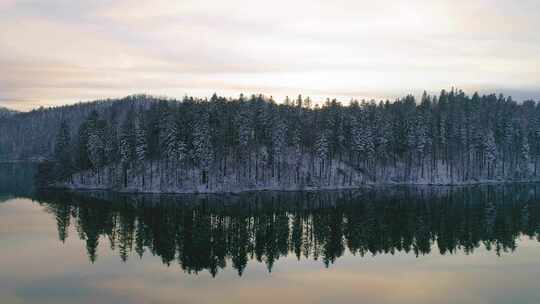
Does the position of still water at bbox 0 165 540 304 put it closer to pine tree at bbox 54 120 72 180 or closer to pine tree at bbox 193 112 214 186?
pine tree at bbox 193 112 214 186

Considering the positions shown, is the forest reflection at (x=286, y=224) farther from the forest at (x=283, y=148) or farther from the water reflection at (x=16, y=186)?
the forest at (x=283, y=148)

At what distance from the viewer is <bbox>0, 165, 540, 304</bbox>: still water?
128 ft

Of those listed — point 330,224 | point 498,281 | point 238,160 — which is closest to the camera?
point 498,281

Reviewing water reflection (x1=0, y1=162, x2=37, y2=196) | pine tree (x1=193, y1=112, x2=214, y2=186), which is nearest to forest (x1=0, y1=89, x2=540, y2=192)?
pine tree (x1=193, y1=112, x2=214, y2=186)

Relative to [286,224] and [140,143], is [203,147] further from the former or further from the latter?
[286,224]

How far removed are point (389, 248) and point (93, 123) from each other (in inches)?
3557

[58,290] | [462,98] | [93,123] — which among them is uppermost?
[462,98]

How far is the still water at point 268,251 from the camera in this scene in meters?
38.9

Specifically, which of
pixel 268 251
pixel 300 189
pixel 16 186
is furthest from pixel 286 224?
pixel 16 186

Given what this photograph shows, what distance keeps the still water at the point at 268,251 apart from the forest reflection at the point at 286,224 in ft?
0.89

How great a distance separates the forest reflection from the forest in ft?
36.4

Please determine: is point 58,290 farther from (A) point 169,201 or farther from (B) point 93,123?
(B) point 93,123

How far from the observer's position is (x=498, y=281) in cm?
4228

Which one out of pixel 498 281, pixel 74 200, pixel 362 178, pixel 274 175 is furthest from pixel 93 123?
pixel 498 281
